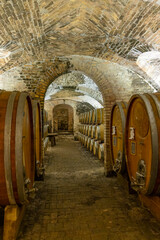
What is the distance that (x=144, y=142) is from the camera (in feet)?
7.50

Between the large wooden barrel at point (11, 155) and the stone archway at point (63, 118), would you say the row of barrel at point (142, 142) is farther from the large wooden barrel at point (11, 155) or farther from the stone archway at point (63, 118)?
the stone archway at point (63, 118)

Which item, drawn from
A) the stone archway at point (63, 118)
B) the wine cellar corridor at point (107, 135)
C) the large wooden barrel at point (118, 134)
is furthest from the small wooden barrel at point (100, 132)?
the stone archway at point (63, 118)

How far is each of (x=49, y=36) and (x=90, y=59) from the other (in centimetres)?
168

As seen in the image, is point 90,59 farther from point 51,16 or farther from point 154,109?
point 154,109

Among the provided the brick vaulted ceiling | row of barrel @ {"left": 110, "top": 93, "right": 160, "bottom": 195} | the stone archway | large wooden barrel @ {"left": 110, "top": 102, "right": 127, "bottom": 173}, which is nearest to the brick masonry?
the brick vaulted ceiling

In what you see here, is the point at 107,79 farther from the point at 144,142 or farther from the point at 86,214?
the point at 86,214

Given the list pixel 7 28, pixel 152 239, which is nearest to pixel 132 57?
pixel 7 28

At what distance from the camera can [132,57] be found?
371cm

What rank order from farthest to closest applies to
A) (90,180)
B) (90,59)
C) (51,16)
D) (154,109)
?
(90,59)
(90,180)
(51,16)
(154,109)

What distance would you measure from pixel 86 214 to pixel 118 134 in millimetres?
1575

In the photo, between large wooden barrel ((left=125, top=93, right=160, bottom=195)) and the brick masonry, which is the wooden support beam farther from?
the brick masonry

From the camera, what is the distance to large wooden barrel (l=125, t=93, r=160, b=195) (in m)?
1.95

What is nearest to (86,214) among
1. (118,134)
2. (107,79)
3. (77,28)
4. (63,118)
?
(118,134)

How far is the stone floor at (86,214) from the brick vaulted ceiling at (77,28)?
2.88 m
